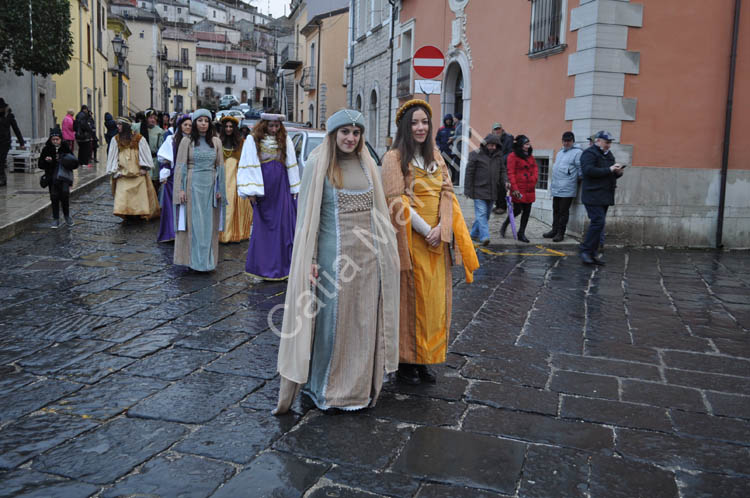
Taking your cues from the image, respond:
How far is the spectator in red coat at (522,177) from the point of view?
10664mm

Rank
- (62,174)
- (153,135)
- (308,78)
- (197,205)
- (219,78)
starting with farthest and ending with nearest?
1. (219,78)
2. (308,78)
3. (153,135)
4. (62,174)
5. (197,205)

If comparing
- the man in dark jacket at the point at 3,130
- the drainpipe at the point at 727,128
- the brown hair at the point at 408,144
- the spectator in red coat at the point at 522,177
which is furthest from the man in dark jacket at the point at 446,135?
the brown hair at the point at 408,144

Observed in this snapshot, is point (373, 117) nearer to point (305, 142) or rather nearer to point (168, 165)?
point (305, 142)

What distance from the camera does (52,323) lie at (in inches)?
218

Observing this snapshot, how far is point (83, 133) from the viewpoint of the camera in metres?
20.2

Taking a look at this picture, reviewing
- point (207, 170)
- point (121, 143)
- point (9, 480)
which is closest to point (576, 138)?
point (207, 170)

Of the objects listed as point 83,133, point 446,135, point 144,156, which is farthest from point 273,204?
point 83,133

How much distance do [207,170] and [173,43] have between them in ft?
230

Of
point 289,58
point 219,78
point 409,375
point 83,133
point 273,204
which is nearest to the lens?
point 409,375

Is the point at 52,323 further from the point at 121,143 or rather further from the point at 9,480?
the point at 121,143

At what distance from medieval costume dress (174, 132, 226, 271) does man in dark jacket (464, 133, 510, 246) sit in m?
3.91

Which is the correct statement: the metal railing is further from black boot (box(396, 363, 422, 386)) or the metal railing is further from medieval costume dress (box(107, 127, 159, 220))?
black boot (box(396, 363, 422, 386))

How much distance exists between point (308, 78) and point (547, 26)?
29.5 meters

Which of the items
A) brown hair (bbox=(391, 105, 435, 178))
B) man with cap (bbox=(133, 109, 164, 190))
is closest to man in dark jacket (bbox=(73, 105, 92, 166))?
man with cap (bbox=(133, 109, 164, 190))
